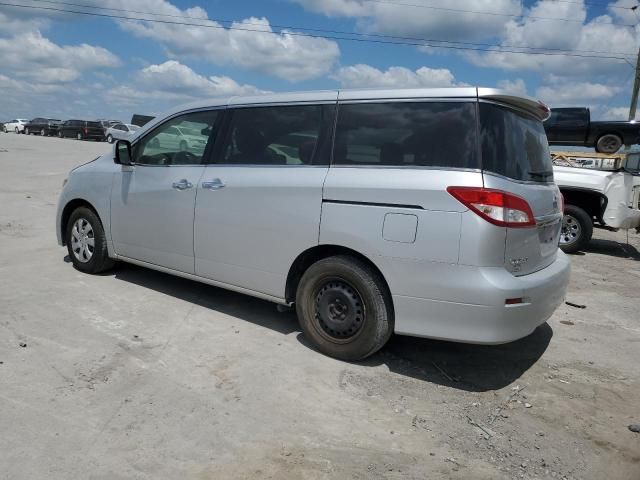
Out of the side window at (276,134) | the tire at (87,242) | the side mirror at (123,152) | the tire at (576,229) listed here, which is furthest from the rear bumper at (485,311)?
the tire at (576,229)

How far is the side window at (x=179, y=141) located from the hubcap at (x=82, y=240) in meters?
1.02

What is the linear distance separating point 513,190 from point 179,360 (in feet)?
8.57

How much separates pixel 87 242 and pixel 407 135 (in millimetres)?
3760

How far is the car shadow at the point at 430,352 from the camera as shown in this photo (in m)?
4.03

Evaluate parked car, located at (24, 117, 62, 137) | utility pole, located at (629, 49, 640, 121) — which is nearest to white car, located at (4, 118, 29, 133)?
parked car, located at (24, 117, 62, 137)

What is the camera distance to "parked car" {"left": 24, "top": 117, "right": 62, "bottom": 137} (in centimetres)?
4725

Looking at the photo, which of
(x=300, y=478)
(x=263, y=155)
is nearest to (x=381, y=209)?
(x=263, y=155)

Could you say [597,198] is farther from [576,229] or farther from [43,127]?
[43,127]

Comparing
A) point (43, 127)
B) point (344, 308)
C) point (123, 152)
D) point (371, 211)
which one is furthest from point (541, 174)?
point (43, 127)

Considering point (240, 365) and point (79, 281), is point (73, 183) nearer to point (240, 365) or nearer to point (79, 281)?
point (79, 281)

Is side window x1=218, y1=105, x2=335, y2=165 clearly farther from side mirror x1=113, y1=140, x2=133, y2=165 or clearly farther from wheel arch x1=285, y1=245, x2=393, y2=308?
side mirror x1=113, y1=140, x2=133, y2=165

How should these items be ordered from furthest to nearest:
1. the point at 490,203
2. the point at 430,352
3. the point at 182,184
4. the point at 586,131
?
1. the point at 586,131
2. the point at 182,184
3. the point at 430,352
4. the point at 490,203

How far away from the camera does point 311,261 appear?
4.25 m

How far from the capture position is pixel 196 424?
3.17 meters
